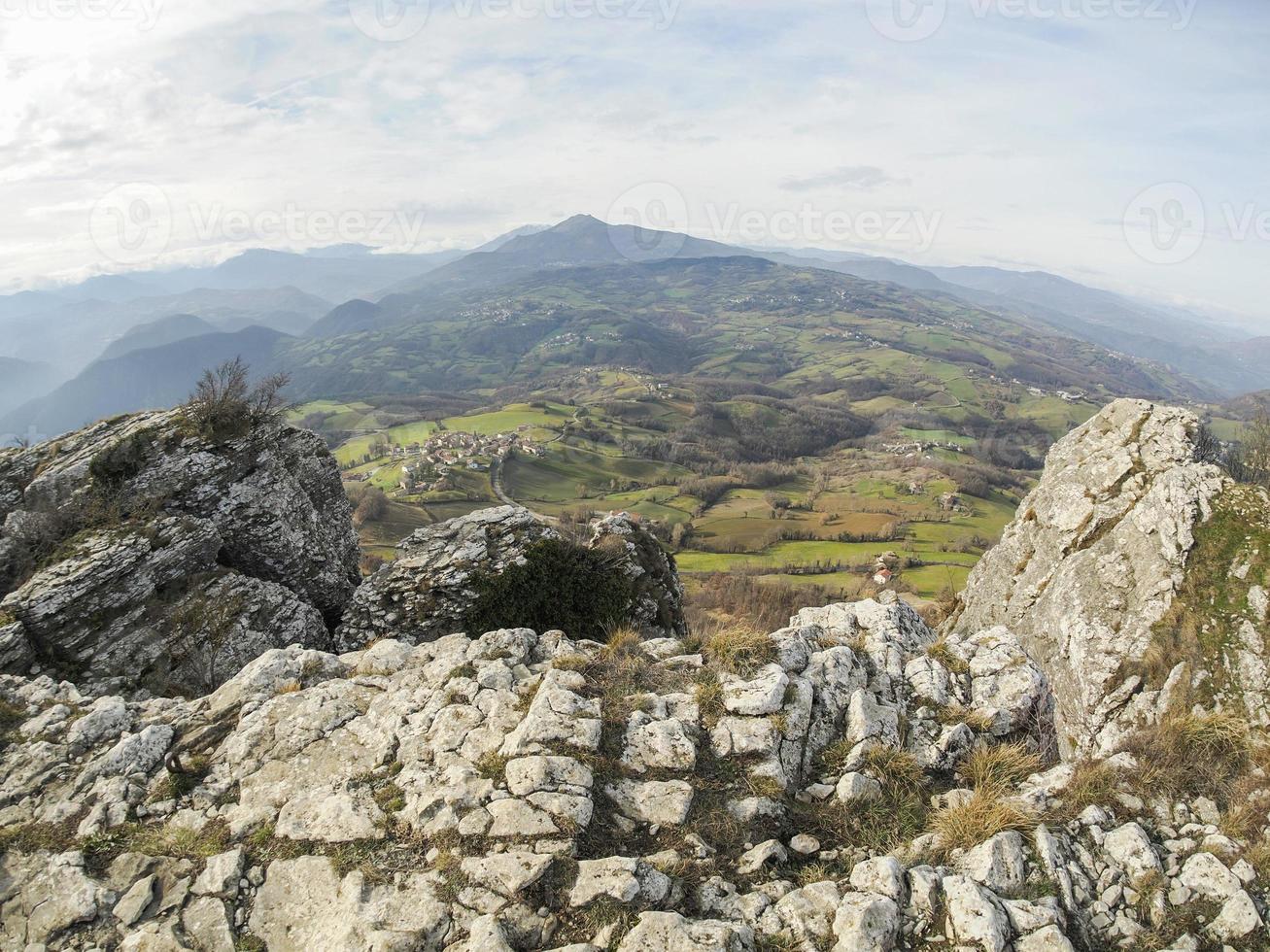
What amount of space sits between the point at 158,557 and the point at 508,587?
8.85 m

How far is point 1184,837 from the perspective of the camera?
22.9 ft

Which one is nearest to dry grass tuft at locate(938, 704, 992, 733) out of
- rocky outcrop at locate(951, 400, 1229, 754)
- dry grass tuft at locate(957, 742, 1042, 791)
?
dry grass tuft at locate(957, 742, 1042, 791)

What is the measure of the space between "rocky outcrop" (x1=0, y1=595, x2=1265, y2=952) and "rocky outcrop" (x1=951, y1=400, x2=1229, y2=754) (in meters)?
7.14

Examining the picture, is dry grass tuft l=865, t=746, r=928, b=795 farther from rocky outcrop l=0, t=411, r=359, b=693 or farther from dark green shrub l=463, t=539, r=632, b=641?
rocky outcrop l=0, t=411, r=359, b=693

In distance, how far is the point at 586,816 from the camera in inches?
288

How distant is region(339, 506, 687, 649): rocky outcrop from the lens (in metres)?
16.0

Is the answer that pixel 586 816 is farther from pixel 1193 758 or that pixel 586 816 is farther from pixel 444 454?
pixel 444 454

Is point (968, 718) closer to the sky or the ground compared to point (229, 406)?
closer to the ground

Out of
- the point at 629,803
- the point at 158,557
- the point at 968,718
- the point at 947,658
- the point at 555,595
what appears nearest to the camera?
the point at 629,803

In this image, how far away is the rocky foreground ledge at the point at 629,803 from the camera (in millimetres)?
6309

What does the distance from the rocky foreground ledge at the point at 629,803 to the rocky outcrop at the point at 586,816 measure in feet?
0.11

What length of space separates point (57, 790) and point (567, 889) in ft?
26.4

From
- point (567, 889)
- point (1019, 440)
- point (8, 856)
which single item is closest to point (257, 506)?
point (8, 856)

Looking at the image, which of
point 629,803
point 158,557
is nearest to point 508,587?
point 158,557
